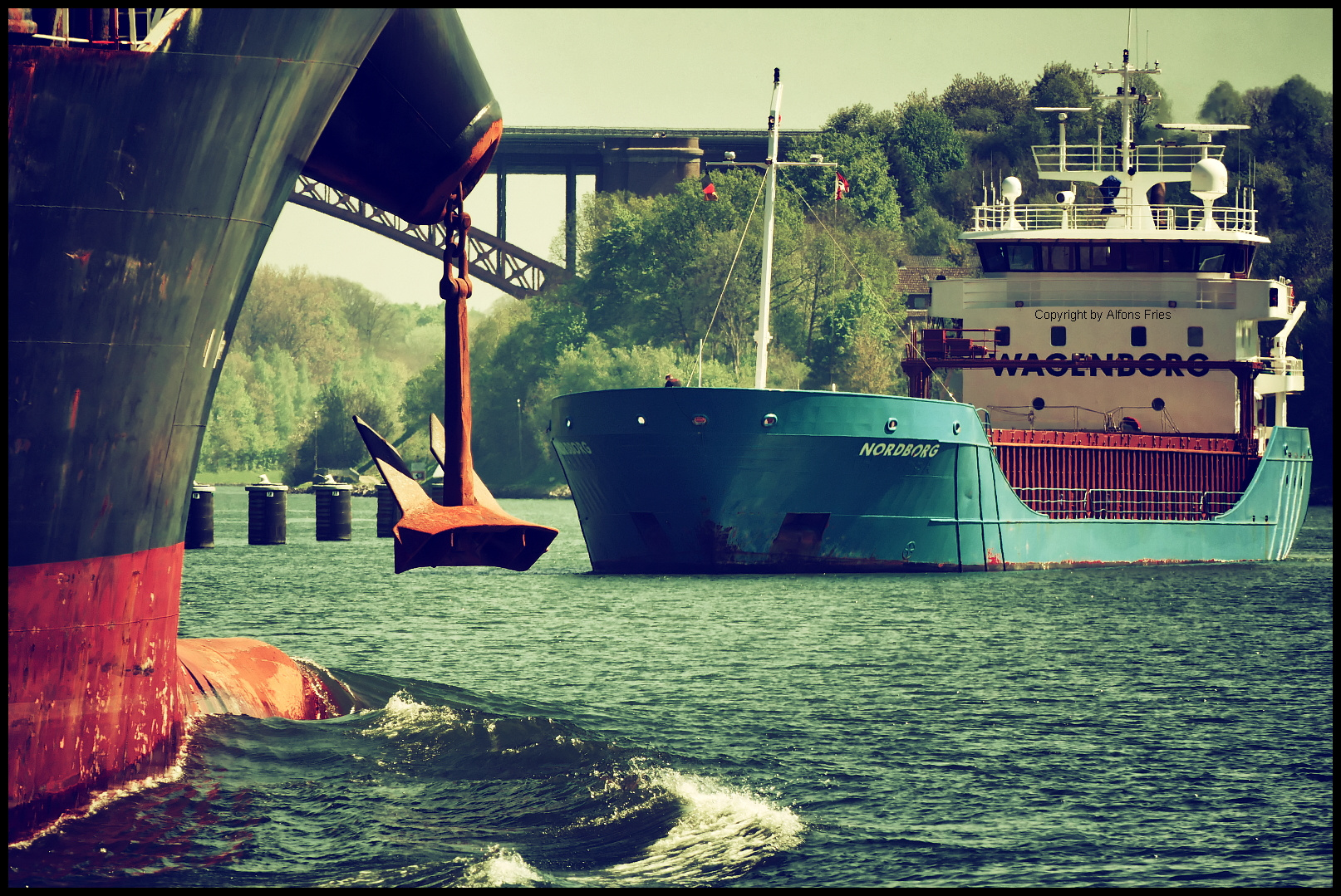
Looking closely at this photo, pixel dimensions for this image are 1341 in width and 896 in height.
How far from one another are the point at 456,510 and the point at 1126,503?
30903 mm

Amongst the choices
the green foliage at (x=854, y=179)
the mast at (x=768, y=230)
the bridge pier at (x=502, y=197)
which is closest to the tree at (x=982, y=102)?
the green foliage at (x=854, y=179)

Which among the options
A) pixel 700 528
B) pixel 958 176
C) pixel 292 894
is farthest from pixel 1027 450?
pixel 958 176

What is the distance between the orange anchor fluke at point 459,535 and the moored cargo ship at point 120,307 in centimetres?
160

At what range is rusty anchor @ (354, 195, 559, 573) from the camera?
11.4 meters

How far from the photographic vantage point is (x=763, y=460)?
30.4 metres

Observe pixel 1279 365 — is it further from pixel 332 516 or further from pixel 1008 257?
pixel 332 516

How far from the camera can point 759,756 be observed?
14812 mm

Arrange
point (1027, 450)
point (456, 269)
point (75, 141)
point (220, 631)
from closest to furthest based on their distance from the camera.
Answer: point (75, 141), point (456, 269), point (220, 631), point (1027, 450)

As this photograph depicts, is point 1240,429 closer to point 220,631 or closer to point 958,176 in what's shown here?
point 220,631

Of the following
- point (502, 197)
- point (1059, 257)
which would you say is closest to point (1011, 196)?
point (1059, 257)

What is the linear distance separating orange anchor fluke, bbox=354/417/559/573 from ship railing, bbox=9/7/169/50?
3.13 meters

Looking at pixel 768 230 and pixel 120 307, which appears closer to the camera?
pixel 120 307

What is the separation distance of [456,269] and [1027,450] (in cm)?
2638

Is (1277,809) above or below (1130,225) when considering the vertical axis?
below
